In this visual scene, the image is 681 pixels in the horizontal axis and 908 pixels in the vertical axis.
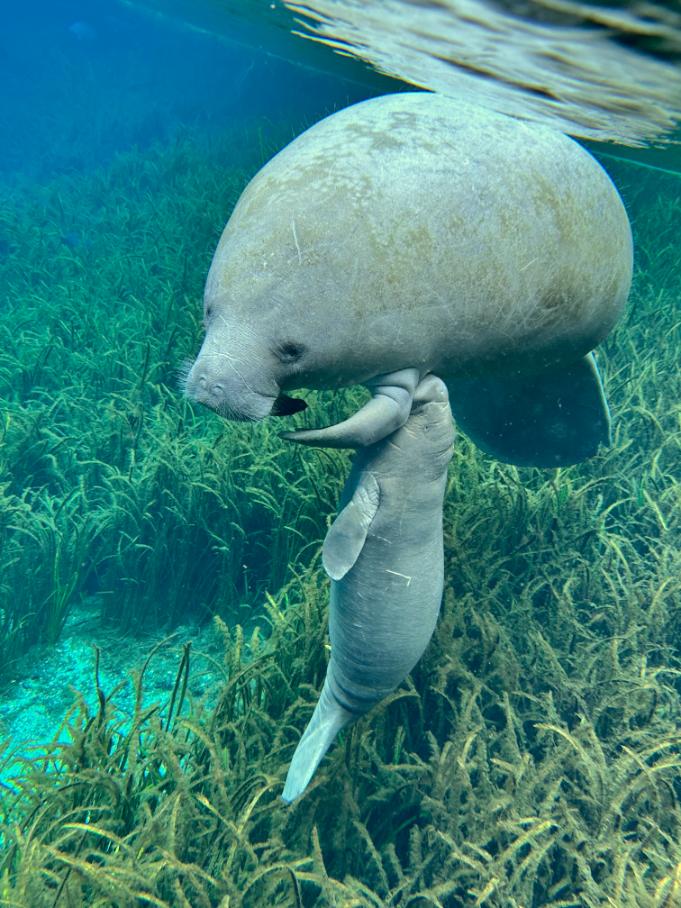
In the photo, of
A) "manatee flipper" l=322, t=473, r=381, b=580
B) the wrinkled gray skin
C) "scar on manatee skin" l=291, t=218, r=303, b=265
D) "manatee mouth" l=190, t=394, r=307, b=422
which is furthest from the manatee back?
"manatee flipper" l=322, t=473, r=381, b=580

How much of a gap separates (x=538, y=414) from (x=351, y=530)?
1738 millimetres

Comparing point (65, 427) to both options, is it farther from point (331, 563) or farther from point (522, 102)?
point (522, 102)

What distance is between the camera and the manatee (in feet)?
6.85

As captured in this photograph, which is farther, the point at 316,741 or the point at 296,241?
the point at 316,741

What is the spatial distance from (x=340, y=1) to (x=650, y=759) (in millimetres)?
5813

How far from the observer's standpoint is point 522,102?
5.43m

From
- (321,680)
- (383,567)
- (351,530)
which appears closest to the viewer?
(351,530)

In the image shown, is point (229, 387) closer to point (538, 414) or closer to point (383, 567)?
point (383, 567)

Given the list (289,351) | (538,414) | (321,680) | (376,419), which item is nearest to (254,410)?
(289,351)

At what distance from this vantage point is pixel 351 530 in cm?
250

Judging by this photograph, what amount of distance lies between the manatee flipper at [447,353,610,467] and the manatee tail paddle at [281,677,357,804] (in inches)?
70.8

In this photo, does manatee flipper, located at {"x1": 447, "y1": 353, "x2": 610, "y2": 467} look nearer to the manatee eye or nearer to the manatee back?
the manatee back

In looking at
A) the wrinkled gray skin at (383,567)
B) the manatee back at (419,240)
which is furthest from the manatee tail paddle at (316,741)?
the manatee back at (419,240)

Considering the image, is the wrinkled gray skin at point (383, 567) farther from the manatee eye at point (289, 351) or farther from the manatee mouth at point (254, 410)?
the manatee eye at point (289, 351)
